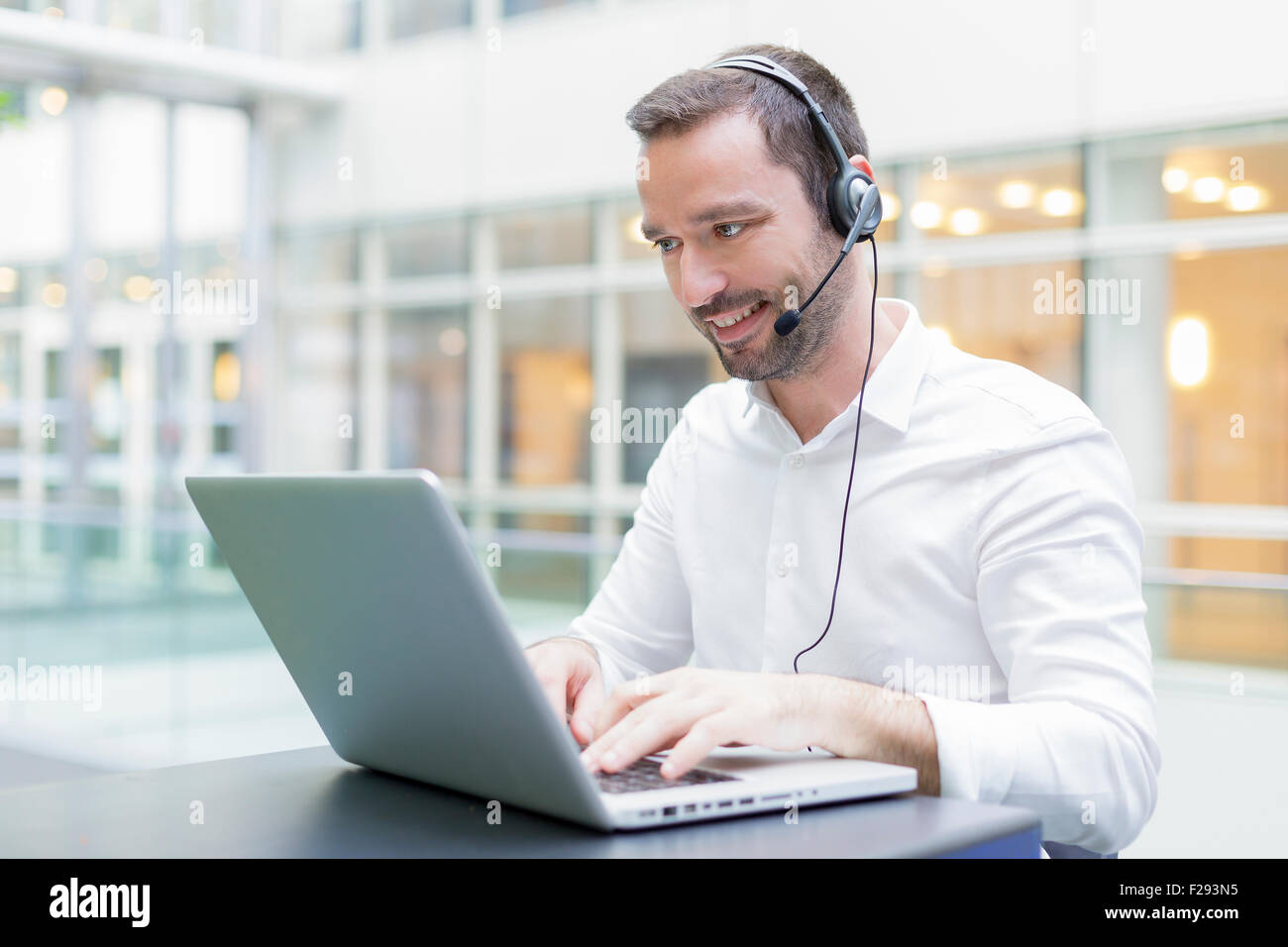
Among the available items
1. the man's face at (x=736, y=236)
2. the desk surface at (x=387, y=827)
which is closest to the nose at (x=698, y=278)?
the man's face at (x=736, y=236)

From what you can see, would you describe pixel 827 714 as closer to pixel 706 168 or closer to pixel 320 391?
pixel 706 168

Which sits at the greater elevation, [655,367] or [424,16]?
[424,16]

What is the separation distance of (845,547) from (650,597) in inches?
14.2

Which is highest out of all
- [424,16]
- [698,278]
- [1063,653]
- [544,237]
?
[424,16]

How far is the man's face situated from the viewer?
1.45 m

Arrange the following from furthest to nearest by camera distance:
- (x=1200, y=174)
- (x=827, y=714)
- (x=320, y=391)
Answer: (x=320, y=391) → (x=1200, y=174) → (x=827, y=714)

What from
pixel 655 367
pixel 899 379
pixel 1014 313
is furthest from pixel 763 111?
pixel 655 367

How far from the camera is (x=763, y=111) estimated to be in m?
1.50

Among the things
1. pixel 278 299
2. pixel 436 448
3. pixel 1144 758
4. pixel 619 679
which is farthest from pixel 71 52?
pixel 1144 758

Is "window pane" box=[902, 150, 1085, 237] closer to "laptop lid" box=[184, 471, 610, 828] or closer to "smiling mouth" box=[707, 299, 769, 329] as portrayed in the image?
"smiling mouth" box=[707, 299, 769, 329]

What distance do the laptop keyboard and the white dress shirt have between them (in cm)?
21

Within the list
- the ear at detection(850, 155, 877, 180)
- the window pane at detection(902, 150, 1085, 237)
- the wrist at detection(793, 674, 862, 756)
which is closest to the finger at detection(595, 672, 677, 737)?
the wrist at detection(793, 674, 862, 756)
